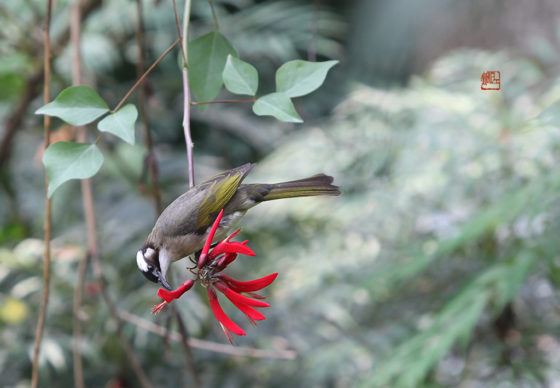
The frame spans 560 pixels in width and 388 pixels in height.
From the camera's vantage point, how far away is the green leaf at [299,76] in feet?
1.75

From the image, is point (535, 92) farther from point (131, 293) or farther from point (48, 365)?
point (48, 365)

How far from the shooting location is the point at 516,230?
1699 mm

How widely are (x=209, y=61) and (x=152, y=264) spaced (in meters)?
0.25

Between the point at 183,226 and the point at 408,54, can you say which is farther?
the point at 408,54

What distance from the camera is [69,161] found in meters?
0.51

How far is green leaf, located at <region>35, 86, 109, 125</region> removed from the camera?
0.52m

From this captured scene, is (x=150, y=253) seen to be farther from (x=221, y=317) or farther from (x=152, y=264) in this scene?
(x=221, y=317)

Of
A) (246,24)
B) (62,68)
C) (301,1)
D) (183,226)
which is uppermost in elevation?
(301,1)

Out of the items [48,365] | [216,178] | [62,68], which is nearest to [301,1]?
[62,68]

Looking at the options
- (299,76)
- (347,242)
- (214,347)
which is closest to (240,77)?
(299,76)

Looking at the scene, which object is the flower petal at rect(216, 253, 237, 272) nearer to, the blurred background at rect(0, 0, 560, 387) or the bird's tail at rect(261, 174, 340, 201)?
the bird's tail at rect(261, 174, 340, 201)

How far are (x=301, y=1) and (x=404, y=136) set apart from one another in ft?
9.43

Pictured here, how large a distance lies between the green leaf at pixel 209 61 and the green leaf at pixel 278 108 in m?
0.12

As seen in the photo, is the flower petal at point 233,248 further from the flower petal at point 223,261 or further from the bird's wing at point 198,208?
the bird's wing at point 198,208
